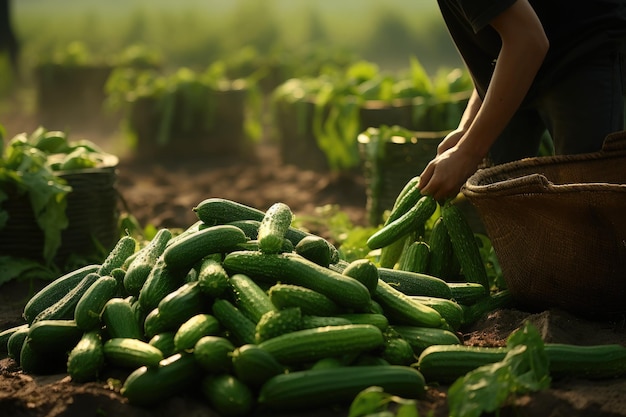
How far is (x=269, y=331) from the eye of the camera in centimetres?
363

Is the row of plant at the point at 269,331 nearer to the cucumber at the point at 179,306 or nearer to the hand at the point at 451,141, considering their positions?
the cucumber at the point at 179,306

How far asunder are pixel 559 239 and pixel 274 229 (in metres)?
1.45

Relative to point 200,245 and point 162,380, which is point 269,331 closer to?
point 162,380

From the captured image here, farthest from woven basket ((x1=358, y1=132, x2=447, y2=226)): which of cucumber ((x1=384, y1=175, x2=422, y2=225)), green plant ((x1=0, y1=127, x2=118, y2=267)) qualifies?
green plant ((x1=0, y1=127, x2=118, y2=267))

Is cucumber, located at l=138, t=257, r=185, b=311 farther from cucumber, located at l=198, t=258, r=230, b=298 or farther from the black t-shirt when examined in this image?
the black t-shirt

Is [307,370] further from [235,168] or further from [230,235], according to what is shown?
[235,168]

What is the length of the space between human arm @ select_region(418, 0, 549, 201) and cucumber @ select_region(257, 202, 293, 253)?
1.00 m

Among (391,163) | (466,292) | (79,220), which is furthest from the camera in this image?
(391,163)

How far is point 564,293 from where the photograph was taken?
4.39 meters

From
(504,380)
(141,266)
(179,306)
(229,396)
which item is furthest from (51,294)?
(504,380)

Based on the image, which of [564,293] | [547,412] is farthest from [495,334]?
[547,412]

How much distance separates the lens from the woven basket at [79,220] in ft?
21.4

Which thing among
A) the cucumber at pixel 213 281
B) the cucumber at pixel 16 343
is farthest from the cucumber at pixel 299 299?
the cucumber at pixel 16 343

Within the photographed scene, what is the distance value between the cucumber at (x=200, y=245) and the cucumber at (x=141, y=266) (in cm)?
18
